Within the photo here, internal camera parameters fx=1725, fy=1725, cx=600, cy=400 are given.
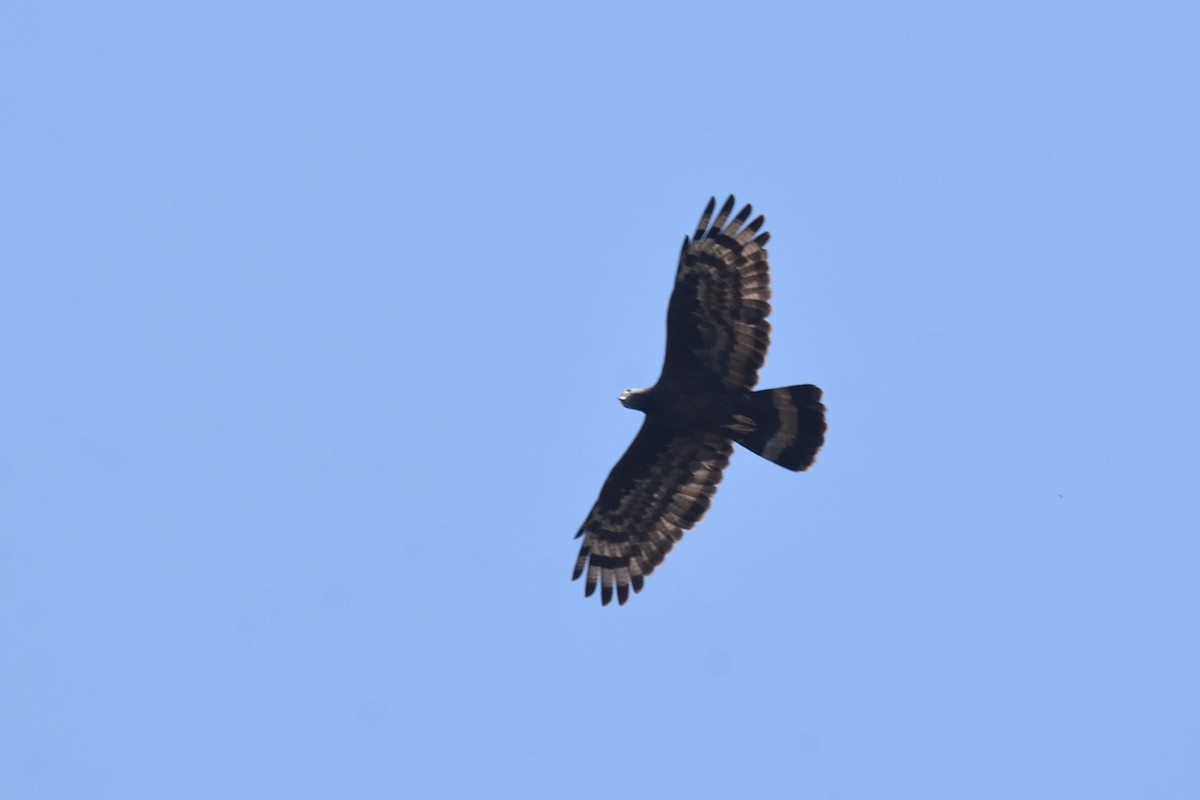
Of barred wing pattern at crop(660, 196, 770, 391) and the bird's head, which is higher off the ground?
barred wing pattern at crop(660, 196, 770, 391)

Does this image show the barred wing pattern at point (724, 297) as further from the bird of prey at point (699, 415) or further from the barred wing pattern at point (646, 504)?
the barred wing pattern at point (646, 504)

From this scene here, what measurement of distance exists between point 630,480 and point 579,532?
0.78 metres

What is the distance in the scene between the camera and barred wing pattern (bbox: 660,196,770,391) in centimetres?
1708

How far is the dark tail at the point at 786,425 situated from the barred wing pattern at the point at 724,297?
1.10 feet

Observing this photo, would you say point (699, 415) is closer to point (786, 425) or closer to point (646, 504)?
point (786, 425)

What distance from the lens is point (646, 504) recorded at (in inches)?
733

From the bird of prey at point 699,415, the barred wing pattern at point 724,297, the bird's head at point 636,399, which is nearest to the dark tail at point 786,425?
the bird of prey at point 699,415

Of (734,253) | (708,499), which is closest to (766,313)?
(734,253)

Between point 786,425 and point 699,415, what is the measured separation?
89 cm

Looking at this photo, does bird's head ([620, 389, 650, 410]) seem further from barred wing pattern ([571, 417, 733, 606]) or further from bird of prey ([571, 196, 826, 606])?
barred wing pattern ([571, 417, 733, 606])

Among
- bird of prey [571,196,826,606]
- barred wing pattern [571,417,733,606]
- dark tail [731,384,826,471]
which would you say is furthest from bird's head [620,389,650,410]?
dark tail [731,384,826,471]

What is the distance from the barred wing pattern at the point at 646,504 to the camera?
1828 centimetres

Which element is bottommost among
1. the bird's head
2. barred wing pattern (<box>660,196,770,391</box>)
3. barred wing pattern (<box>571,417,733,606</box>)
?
barred wing pattern (<box>571,417,733,606</box>)

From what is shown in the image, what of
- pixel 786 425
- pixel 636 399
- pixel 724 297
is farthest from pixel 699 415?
pixel 724 297
